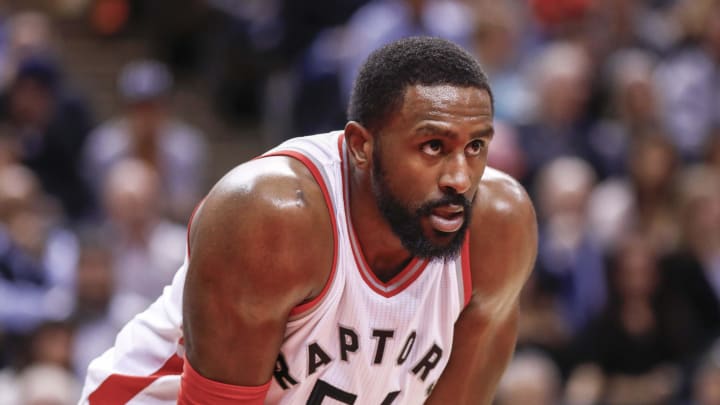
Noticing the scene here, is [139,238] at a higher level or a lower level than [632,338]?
higher

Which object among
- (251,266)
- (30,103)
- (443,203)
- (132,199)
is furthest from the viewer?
(30,103)

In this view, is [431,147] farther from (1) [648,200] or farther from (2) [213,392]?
(1) [648,200]

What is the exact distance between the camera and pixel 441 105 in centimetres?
265

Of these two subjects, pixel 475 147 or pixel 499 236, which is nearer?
pixel 475 147

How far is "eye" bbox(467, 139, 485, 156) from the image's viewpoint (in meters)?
2.72

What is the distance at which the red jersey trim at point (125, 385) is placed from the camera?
3080mm

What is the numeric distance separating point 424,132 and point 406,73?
15 cm

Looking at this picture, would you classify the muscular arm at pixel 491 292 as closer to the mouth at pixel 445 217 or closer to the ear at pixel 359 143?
the mouth at pixel 445 217

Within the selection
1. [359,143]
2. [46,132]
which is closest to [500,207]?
[359,143]

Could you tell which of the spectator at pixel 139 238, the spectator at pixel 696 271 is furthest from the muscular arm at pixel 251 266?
Result: the spectator at pixel 696 271

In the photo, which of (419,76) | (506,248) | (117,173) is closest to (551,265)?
(117,173)

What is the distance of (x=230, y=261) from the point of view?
261 centimetres

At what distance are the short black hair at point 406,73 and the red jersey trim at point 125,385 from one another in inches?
33.6

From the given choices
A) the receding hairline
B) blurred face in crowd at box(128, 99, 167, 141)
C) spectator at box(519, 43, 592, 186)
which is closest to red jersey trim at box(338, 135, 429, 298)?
the receding hairline
